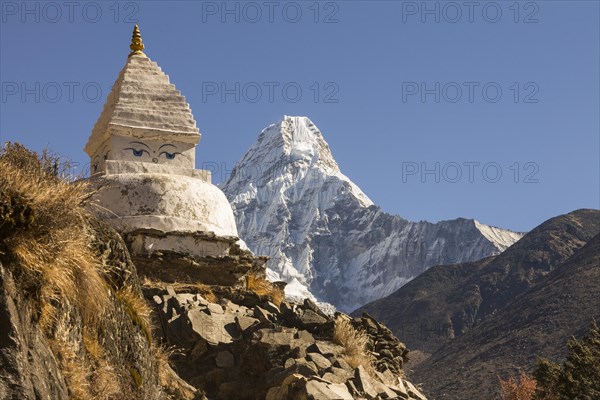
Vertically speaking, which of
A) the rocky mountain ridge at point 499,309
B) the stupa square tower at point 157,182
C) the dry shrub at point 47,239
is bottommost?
the dry shrub at point 47,239

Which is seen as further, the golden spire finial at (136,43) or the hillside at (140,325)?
the golden spire finial at (136,43)

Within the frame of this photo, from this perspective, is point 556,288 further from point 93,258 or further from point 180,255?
point 93,258

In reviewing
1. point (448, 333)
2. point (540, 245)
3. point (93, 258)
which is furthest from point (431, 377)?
point (93, 258)

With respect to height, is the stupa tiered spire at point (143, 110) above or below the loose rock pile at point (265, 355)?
above

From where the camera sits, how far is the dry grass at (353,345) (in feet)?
60.7

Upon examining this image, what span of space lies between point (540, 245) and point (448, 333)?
19.5 metres

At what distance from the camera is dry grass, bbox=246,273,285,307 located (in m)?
21.8

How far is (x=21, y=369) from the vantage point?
26.8 ft

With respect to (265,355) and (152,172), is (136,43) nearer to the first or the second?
(152,172)

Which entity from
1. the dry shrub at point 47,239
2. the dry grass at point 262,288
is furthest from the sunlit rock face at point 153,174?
the dry shrub at point 47,239

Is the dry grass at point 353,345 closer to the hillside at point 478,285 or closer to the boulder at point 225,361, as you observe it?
the boulder at point 225,361

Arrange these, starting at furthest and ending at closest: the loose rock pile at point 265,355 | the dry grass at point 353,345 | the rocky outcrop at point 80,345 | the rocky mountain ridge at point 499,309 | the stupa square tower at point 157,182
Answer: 1. the rocky mountain ridge at point 499,309
2. the stupa square tower at point 157,182
3. the dry grass at point 353,345
4. the loose rock pile at point 265,355
5. the rocky outcrop at point 80,345

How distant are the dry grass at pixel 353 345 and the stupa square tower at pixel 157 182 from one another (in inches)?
134

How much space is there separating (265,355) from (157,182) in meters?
6.11
